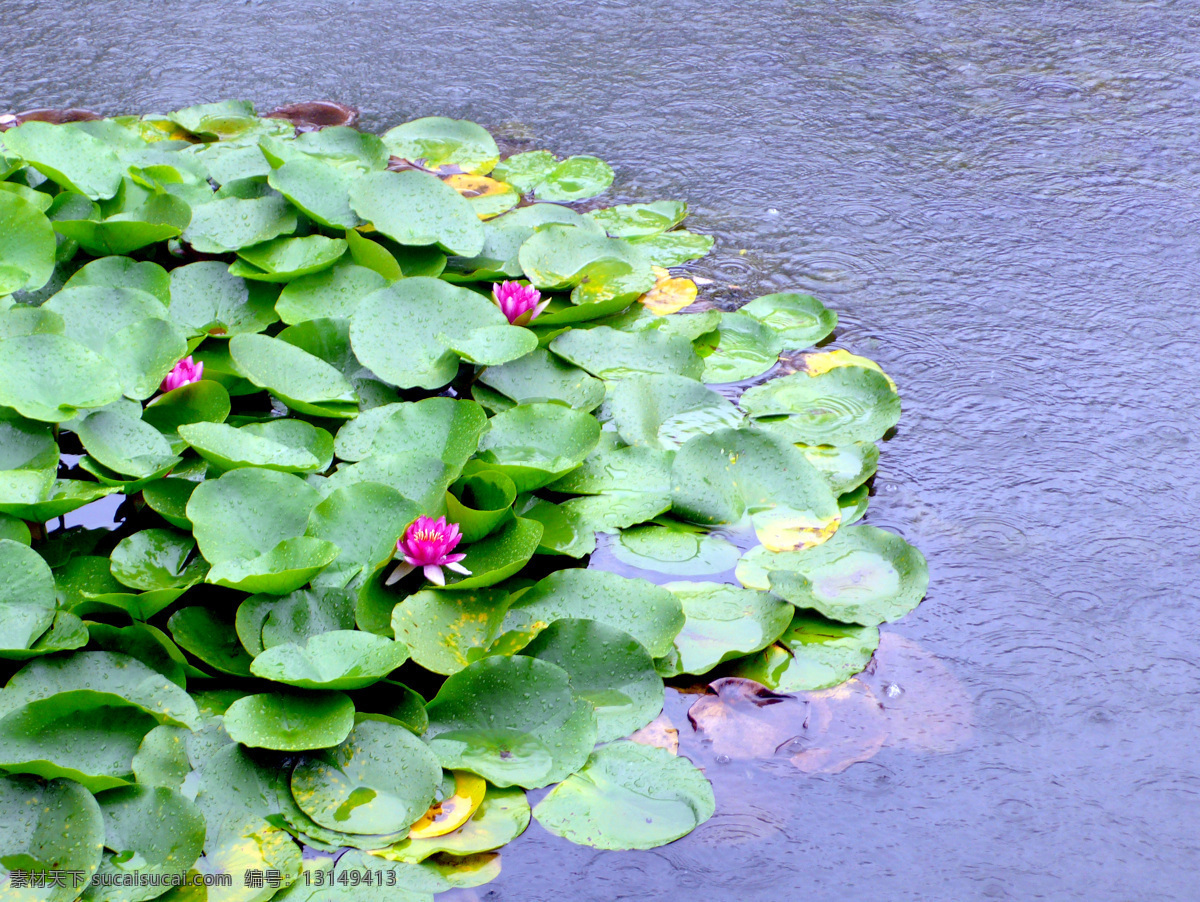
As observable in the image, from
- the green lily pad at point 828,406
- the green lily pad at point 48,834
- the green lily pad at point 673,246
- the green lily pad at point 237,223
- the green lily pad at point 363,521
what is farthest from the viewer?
the green lily pad at point 673,246

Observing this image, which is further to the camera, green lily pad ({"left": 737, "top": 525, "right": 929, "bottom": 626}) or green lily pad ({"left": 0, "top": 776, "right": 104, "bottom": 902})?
green lily pad ({"left": 737, "top": 525, "right": 929, "bottom": 626})

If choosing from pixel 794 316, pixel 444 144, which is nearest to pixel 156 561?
pixel 794 316

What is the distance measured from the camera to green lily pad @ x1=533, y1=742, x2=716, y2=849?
3.77 ft

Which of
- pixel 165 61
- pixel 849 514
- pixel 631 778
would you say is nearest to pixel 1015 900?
pixel 631 778

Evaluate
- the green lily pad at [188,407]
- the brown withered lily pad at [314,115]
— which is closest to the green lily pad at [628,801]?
the green lily pad at [188,407]

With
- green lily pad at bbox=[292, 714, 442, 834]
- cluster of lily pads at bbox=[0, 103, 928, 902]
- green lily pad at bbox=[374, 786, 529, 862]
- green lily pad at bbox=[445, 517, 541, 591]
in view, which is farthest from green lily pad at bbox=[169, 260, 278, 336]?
green lily pad at bbox=[374, 786, 529, 862]

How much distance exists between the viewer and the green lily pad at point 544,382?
1.74m

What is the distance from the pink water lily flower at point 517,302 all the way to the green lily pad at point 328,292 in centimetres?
22

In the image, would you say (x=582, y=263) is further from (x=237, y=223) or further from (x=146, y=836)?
(x=146, y=836)

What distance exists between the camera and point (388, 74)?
296cm

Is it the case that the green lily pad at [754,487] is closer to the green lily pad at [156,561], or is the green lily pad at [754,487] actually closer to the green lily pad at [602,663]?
the green lily pad at [602,663]

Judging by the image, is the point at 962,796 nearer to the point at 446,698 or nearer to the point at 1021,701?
the point at 1021,701

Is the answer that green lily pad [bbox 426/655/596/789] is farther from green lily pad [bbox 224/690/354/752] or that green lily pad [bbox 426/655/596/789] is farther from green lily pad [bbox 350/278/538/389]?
green lily pad [bbox 350/278/538/389]

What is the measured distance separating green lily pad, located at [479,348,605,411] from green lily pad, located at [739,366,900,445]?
0.90ft
